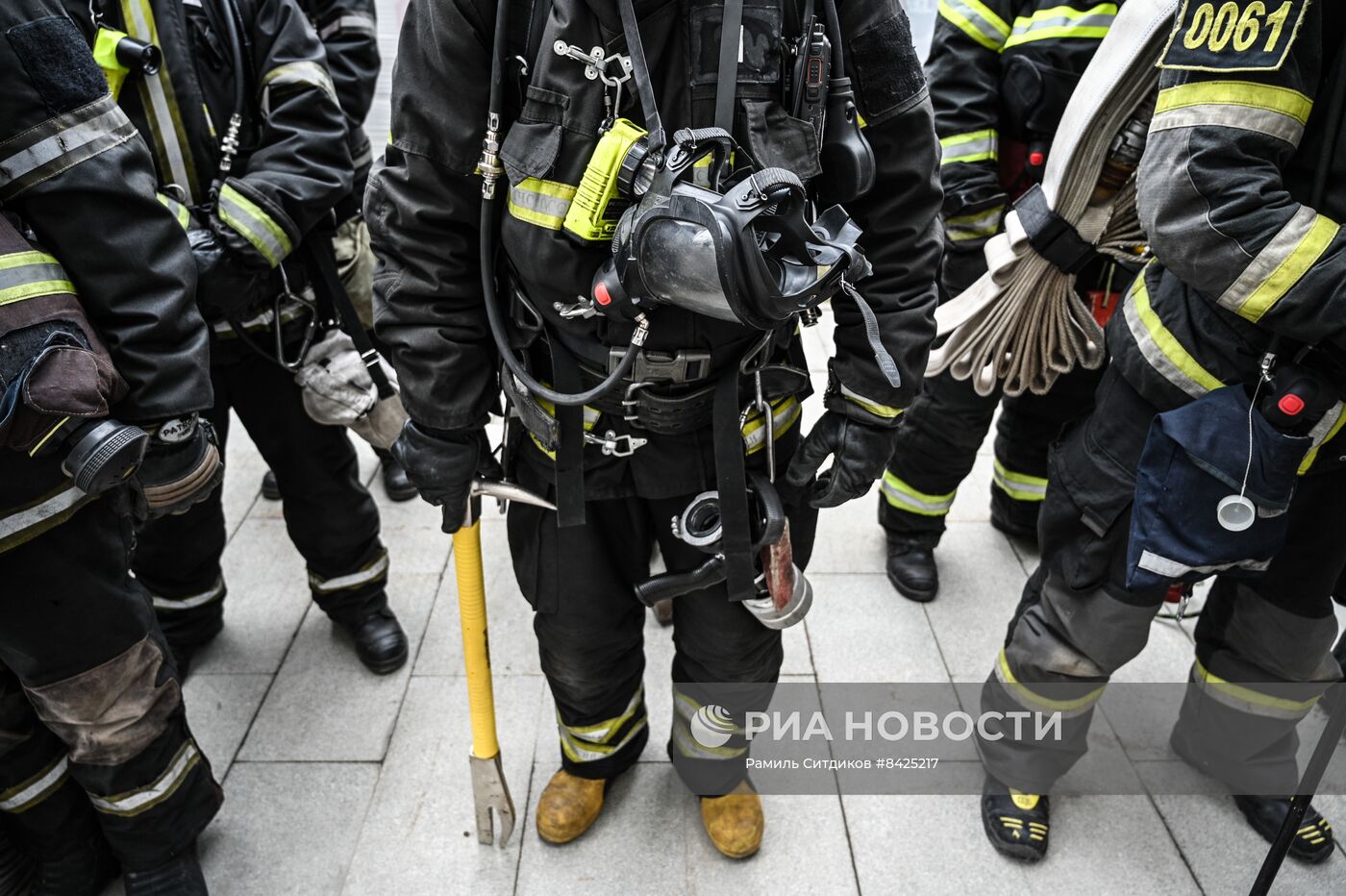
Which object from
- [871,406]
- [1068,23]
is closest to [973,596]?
[871,406]

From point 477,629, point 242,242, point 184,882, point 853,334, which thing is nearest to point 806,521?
point 853,334

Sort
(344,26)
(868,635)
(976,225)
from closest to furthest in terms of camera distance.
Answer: (976,225), (344,26), (868,635)

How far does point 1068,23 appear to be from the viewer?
106 inches

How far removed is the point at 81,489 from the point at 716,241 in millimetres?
1408

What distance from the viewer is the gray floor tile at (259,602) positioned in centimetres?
319

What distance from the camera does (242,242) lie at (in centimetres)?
248

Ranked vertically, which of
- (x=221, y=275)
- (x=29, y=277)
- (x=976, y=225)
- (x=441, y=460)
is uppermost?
(x=29, y=277)

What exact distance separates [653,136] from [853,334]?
0.67m

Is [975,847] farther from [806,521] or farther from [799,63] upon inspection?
[799,63]

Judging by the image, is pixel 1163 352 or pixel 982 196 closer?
pixel 1163 352

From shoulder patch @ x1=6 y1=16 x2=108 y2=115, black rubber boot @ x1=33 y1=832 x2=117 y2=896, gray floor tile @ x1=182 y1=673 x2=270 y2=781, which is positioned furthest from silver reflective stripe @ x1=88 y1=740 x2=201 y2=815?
shoulder patch @ x1=6 y1=16 x2=108 y2=115

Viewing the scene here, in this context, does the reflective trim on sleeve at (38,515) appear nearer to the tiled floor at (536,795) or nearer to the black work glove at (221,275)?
the black work glove at (221,275)

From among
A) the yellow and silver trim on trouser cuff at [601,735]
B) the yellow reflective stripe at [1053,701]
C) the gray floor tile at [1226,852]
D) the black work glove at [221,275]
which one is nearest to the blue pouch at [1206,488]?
the yellow reflective stripe at [1053,701]

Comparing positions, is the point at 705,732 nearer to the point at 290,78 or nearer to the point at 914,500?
the point at 914,500
